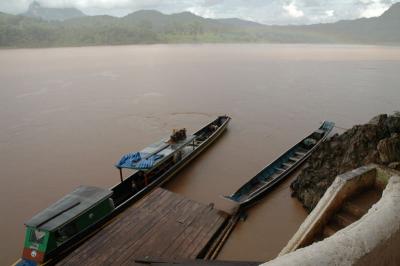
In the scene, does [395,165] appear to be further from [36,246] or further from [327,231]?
[36,246]

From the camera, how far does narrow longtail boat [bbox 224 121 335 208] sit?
12.5 m

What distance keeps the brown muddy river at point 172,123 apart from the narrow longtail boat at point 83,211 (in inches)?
75.5

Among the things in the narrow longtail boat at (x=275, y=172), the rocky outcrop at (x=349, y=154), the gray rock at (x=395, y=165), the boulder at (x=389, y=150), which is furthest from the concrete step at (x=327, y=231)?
the narrow longtail boat at (x=275, y=172)

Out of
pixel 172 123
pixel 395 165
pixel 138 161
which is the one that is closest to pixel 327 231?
pixel 395 165

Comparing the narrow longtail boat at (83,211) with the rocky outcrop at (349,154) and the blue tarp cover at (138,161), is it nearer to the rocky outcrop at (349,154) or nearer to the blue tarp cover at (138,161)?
the blue tarp cover at (138,161)

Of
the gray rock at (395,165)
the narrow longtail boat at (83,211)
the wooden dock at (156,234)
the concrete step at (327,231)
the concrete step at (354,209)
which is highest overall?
the gray rock at (395,165)

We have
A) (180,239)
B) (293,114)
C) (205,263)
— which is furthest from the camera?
(293,114)

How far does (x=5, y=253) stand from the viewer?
1025cm

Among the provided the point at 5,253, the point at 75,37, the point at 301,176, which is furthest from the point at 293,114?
the point at 75,37

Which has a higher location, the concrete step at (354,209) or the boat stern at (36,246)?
the concrete step at (354,209)

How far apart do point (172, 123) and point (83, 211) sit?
49.3 feet

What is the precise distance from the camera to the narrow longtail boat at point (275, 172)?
12461 millimetres

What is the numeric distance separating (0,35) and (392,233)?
386 feet

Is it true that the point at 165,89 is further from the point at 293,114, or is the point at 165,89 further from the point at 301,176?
the point at 301,176
